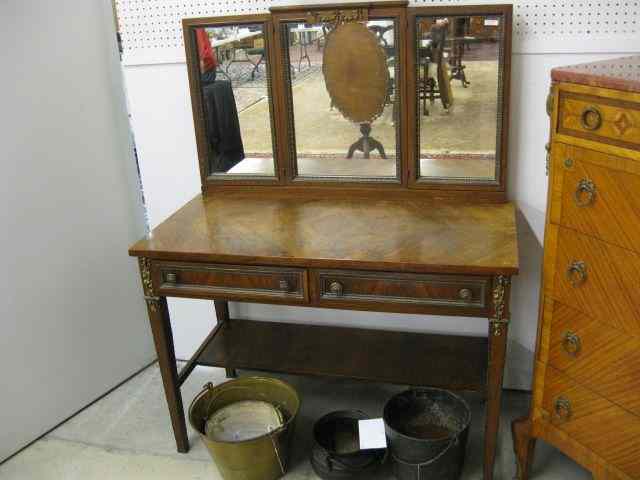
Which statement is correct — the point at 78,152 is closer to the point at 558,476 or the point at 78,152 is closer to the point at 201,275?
the point at 201,275

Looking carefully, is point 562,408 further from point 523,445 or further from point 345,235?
point 345,235

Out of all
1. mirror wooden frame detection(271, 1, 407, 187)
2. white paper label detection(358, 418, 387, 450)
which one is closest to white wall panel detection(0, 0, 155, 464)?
mirror wooden frame detection(271, 1, 407, 187)

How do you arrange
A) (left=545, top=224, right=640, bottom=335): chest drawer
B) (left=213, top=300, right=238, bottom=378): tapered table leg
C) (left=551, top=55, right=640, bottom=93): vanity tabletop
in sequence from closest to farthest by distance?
1. (left=551, top=55, right=640, bottom=93): vanity tabletop
2. (left=545, top=224, right=640, bottom=335): chest drawer
3. (left=213, top=300, right=238, bottom=378): tapered table leg

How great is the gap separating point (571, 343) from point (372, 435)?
776mm

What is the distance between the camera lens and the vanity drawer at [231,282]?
2367mm

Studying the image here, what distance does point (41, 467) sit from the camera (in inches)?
112

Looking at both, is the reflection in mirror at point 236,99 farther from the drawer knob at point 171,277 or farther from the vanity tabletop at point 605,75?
the vanity tabletop at point 605,75

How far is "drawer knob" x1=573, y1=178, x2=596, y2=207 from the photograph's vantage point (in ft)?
6.45

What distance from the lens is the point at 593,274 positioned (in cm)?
205

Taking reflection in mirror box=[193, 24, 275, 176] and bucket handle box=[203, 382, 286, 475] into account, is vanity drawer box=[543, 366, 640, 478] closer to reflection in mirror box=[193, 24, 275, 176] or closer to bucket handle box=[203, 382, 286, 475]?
bucket handle box=[203, 382, 286, 475]

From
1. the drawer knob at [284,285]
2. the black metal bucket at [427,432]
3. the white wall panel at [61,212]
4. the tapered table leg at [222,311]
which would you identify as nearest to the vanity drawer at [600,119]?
the drawer knob at [284,285]

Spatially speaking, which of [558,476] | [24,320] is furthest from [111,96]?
[558,476]

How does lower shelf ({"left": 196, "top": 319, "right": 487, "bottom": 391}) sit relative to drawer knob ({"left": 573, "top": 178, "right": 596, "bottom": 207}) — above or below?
below

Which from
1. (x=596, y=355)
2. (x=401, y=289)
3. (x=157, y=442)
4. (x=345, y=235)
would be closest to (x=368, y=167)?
(x=345, y=235)
